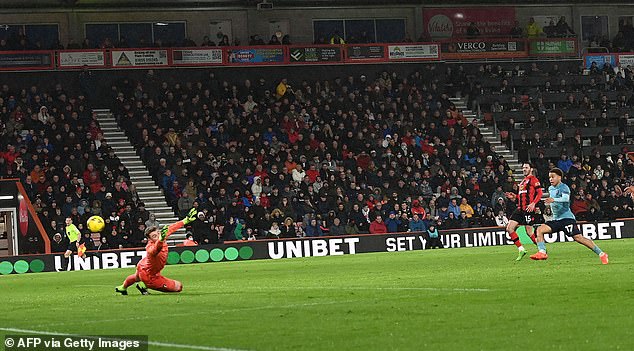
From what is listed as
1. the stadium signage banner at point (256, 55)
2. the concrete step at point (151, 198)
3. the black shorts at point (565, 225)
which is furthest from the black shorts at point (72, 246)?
the black shorts at point (565, 225)

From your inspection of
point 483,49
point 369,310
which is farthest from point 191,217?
point 483,49

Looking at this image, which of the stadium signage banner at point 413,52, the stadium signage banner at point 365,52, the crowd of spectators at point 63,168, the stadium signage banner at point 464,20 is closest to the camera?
the crowd of spectators at point 63,168

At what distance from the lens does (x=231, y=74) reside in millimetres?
49125

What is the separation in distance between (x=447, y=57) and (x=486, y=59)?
2143 mm

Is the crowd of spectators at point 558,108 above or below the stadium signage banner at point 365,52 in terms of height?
below

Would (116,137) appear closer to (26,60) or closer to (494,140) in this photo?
(26,60)

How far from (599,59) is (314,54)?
46.7 feet

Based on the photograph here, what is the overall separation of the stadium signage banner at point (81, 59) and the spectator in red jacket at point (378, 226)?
13369 mm

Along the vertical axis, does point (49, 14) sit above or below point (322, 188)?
above

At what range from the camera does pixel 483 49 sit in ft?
168

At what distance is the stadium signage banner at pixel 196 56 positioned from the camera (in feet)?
153

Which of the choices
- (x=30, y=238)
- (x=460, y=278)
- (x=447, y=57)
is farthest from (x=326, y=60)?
(x=460, y=278)

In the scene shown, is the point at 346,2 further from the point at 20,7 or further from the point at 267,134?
the point at 20,7

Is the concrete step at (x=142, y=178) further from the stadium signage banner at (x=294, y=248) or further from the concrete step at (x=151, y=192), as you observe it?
the stadium signage banner at (x=294, y=248)
